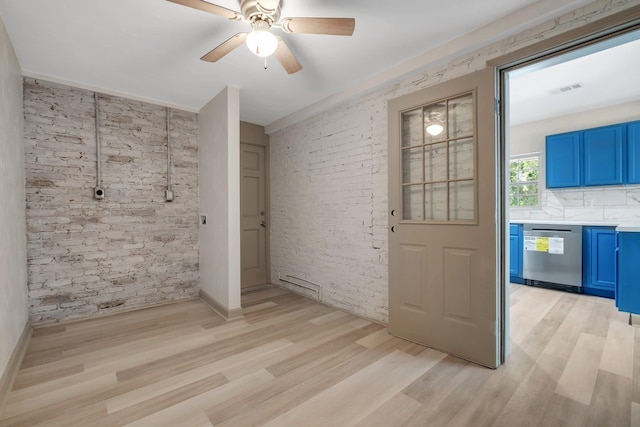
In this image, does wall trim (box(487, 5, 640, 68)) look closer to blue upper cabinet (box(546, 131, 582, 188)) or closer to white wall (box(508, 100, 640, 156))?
blue upper cabinet (box(546, 131, 582, 188))

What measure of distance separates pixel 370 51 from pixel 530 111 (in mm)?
3559

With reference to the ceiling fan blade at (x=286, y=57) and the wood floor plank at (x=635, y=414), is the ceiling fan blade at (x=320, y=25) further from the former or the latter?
the wood floor plank at (x=635, y=414)

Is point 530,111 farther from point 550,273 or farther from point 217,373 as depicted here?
point 217,373

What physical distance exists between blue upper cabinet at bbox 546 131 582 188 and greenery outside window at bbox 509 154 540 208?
337mm

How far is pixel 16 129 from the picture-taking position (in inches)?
100

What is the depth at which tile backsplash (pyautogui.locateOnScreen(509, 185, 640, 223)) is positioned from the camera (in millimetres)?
4145

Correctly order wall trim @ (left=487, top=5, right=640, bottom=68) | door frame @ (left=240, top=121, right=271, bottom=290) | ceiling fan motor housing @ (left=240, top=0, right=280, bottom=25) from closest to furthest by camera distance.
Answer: wall trim @ (left=487, top=5, right=640, bottom=68) < ceiling fan motor housing @ (left=240, top=0, right=280, bottom=25) < door frame @ (left=240, top=121, right=271, bottom=290)

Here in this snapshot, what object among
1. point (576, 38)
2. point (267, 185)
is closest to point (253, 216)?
point (267, 185)

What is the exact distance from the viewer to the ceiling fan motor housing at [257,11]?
1.81m

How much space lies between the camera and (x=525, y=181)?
521cm

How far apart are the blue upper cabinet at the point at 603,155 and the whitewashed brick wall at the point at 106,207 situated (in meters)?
5.99

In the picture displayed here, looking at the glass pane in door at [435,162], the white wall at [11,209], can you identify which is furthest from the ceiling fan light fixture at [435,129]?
the white wall at [11,209]

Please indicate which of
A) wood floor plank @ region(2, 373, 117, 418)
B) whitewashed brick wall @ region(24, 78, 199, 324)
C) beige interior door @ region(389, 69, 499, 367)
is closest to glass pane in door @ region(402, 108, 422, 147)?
beige interior door @ region(389, 69, 499, 367)

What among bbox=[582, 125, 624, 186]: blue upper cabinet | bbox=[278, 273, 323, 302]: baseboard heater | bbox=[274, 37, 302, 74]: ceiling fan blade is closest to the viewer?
bbox=[274, 37, 302, 74]: ceiling fan blade
